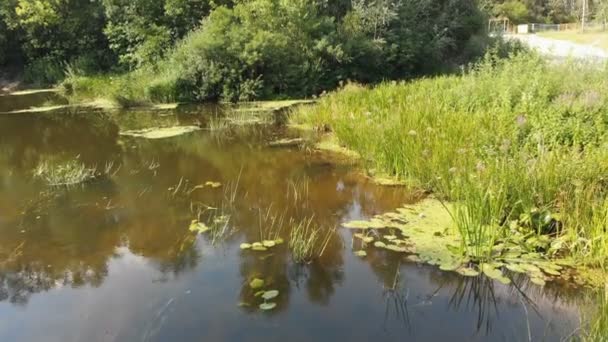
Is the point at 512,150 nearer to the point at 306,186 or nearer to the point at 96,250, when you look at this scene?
the point at 306,186

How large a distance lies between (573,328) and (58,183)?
570 cm

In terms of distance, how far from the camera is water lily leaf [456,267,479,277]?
372 centimetres

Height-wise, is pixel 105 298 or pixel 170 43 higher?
pixel 170 43

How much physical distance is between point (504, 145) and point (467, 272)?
1264 millimetres

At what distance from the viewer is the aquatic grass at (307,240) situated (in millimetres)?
4176

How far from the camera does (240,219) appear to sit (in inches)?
199

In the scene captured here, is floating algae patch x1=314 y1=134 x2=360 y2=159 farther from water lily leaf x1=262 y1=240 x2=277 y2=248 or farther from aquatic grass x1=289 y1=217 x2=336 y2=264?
water lily leaf x1=262 y1=240 x2=277 y2=248

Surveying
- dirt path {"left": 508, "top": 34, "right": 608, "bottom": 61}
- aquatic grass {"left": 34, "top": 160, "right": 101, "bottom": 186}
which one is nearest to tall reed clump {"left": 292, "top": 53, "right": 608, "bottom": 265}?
dirt path {"left": 508, "top": 34, "right": 608, "bottom": 61}

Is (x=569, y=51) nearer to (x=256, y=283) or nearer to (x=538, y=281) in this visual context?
(x=538, y=281)

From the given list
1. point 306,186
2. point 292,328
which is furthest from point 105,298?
point 306,186

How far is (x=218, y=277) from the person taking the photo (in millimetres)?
3928

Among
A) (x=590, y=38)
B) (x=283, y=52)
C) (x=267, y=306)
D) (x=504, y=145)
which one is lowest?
(x=267, y=306)

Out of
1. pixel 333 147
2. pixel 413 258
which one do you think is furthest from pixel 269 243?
pixel 333 147

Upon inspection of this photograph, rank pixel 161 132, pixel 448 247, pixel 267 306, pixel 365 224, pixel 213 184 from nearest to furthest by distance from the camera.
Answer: pixel 267 306
pixel 448 247
pixel 365 224
pixel 213 184
pixel 161 132
